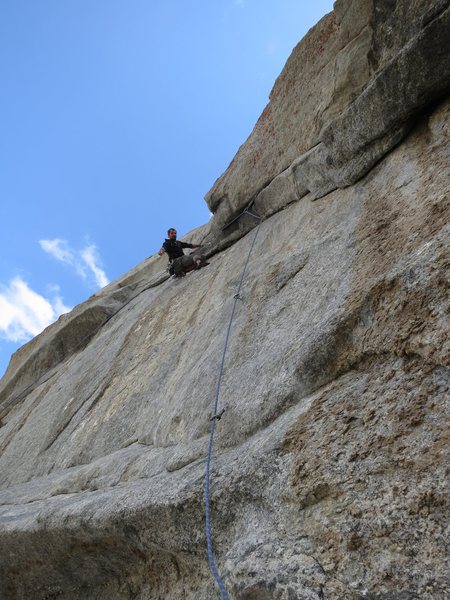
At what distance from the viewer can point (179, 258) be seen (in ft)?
34.8

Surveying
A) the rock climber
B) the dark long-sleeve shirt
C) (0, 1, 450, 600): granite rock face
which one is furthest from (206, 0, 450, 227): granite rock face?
the dark long-sleeve shirt

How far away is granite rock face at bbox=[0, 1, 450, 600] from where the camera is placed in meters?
2.37

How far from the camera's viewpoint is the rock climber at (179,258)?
10016mm

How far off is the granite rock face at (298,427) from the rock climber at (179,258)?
2095 millimetres

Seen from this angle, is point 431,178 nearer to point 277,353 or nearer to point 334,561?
point 277,353

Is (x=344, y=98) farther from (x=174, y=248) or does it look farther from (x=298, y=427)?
(x=174, y=248)

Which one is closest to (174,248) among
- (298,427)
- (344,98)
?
(344,98)

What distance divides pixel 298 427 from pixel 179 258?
7900mm

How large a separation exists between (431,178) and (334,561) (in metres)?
3.08

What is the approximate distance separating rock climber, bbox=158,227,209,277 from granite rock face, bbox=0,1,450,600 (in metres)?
2.10

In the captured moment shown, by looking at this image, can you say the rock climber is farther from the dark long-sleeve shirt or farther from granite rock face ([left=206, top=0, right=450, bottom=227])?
granite rock face ([left=206, top=0, right=450, bottom=227])

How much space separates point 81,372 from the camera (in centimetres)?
1041

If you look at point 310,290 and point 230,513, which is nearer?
point 230,513

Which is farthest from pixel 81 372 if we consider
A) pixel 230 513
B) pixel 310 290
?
pixel 230 513
